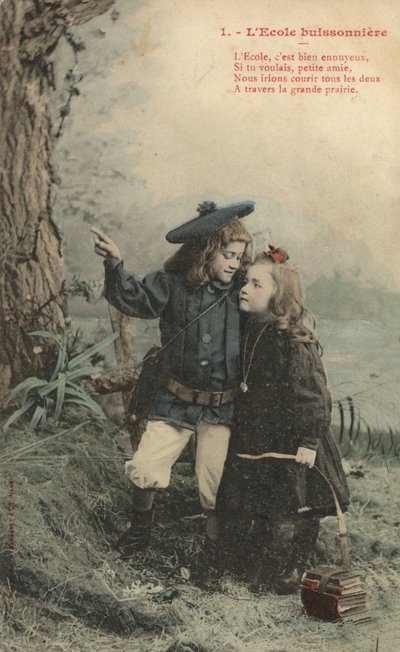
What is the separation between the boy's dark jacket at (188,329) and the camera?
334 cm

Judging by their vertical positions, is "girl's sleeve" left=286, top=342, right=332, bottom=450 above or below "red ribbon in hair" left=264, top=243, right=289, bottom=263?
below

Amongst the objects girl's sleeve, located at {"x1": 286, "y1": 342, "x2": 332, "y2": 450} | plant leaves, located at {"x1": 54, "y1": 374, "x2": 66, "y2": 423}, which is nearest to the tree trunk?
plant leaves, located at {"x1": 54, "y1": 374, "x2": 66, "y2": 423}

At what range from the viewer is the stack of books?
322 cm

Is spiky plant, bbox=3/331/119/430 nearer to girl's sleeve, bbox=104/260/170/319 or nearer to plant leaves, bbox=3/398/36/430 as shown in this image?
plant leaves, bbox=3/398/36/430

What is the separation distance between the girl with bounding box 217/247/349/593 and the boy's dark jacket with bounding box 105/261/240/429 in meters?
0.07

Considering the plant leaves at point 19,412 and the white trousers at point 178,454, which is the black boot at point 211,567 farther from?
the plant leaves at point 19,412

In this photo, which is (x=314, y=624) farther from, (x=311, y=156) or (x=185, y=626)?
(x=311, y=156)

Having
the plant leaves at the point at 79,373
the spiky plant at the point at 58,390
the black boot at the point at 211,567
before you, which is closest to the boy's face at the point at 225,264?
the spiky plant at the point at 58,390

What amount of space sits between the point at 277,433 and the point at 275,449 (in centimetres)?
7

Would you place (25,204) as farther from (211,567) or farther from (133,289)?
(211,567)

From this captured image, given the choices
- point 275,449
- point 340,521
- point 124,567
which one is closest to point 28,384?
point 124,567

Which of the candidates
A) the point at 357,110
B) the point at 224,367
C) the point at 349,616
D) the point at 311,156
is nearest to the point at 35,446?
the point at 224,367

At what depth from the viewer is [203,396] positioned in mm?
3334

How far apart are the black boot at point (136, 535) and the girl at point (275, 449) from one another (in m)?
0.32
